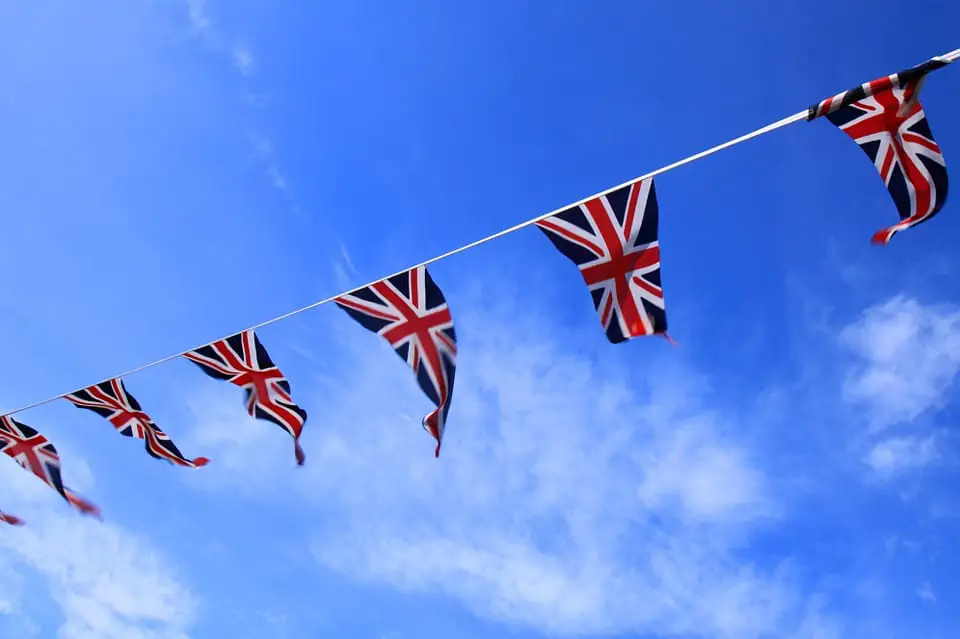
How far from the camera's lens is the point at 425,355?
9.45 m

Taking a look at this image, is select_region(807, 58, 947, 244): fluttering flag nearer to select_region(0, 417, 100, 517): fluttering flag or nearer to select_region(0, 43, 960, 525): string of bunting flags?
select_region(0, 43, 960, 525): string of bunting flags

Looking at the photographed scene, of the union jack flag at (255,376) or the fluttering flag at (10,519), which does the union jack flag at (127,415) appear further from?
the fluttering flag at (10,519)

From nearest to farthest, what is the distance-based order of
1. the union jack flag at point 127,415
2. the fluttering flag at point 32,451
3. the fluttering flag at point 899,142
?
the fluttering flag at point 899,142 → the union jack flag at point 127,415 → the fluttering flag at point 32,451

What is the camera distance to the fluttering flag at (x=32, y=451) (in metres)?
13.9

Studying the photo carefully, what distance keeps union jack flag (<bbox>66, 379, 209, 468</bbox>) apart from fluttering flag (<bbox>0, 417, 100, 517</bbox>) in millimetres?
2473

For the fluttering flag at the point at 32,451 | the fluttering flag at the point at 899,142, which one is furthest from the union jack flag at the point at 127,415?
the fluttering flag at the point at 899,142

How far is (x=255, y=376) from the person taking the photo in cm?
1141

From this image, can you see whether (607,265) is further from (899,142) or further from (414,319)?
(899,142)

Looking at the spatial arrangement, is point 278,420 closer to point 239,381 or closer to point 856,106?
point 239,381

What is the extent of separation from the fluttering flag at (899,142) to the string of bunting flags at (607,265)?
11mm

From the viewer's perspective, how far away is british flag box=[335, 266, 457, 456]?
9.39 m

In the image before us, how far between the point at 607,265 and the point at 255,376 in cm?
640

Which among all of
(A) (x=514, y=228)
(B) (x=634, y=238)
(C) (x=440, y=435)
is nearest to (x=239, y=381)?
(C) (x=440, y=435)

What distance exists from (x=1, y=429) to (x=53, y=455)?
44.0 inches
